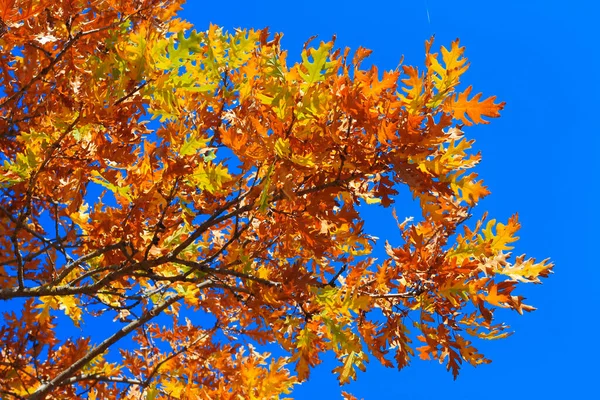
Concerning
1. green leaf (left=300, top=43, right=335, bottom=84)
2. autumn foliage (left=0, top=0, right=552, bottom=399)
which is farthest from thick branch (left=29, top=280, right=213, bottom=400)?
green leaf (left=300, top=43, right=335, bottom=84)

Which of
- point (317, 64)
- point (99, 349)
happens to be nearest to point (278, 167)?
point (317, 64)

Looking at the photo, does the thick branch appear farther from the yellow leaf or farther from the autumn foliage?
the yellow leaf

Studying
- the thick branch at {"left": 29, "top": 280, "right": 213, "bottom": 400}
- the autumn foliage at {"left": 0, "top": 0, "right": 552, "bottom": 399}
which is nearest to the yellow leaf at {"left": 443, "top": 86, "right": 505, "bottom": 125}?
the autumn foliage at {"left": 0, "top": 0, "right": 552, "bottom": 399}

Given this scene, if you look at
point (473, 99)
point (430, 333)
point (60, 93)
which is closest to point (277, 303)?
point (430, 333)

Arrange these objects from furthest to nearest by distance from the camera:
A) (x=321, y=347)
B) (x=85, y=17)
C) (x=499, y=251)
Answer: (x=321, y=347)
(x=85, y=17)
(x=499, y=251)

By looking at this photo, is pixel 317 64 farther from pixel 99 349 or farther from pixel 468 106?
pixel 99 349

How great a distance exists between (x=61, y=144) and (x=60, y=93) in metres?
0.77

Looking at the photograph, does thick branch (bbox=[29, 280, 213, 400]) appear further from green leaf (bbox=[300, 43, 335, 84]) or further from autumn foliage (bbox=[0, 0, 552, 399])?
green leaf (bbox=[300, 43, 335, 84])

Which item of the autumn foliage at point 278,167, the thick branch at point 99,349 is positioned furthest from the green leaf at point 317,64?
the thick branch at point 99,349

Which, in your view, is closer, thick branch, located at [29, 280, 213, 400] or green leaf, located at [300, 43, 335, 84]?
green leaf, located at [300, 43, 335, 84]

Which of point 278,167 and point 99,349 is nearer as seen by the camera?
point 278,167

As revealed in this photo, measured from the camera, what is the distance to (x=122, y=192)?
321cm

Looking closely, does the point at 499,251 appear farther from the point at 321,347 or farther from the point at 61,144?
the point at 61,144

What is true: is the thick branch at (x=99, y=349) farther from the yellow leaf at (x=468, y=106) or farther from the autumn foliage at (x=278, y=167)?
the yellow leaf at (x=468, y=106)
